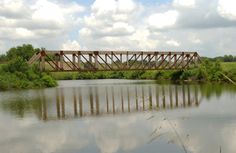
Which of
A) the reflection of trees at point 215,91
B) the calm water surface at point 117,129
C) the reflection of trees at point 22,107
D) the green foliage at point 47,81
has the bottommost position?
the reflection of trees at point 215,91

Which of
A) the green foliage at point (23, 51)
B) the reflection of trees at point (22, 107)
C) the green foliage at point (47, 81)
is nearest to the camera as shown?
the reflection of trees at point (22, 107)

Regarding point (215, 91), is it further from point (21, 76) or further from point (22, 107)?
point (21, 76)

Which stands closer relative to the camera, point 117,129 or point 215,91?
point 117,129

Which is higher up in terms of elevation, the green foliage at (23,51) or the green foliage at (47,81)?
the green foliage at (23,51)

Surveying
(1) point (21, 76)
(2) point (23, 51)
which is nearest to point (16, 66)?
(1) point (21, 76)

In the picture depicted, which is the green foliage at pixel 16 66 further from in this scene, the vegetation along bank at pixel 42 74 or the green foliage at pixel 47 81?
the green foliage at pixel 47 81

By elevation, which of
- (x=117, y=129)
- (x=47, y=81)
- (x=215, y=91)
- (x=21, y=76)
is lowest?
(x=215, y=91)

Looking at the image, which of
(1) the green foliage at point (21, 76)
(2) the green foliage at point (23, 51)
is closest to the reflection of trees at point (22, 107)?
(1) the green foliage at point (21, 76)

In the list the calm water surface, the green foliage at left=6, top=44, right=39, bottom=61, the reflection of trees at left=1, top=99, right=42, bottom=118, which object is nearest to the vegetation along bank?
the green foliage at left=6, top=44, right=39, bottom=61

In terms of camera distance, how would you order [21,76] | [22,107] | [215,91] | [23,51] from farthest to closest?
[23,51], [21,76], [215,91], [22,107]

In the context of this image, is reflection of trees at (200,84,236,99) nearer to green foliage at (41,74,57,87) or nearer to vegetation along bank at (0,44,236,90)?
vegetation along bank at (0,44,236,90)

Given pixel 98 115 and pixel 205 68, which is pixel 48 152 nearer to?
pixel 98 115

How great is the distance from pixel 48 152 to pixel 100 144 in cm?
266

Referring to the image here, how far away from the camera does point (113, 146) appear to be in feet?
62.1
